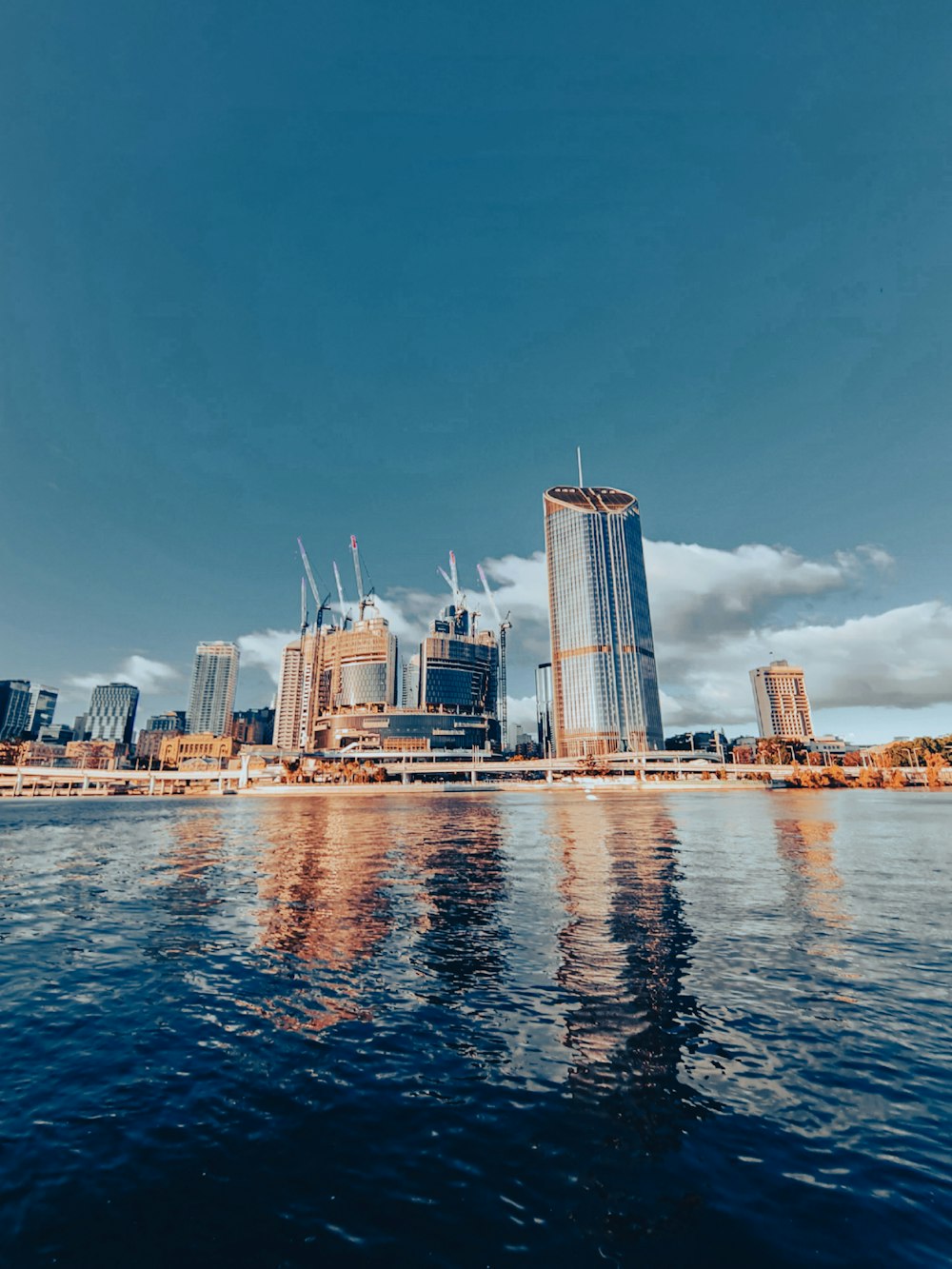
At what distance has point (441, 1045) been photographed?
17031 millimetres

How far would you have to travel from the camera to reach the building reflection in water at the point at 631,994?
14.3m

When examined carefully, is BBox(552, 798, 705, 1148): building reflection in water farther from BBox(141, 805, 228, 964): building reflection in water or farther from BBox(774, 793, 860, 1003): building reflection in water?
BBox(141, 805, 228, 964): building reflection in water

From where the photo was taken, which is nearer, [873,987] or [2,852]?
[873,987]

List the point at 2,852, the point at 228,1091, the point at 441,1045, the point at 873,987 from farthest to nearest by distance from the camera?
the point at 2,852, the point at 873,987, the point at 441,1045, the point at 228,1091

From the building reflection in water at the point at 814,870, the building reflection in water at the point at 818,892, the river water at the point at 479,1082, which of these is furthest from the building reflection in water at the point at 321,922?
the building reflection in water at the point at 814,870

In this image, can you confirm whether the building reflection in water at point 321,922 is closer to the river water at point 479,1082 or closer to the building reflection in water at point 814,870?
the river water at point 479,1082

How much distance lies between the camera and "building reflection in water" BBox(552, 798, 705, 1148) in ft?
46.8

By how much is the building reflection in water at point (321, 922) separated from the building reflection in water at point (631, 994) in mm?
7880

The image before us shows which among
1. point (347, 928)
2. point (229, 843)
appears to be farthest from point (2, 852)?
point (347, 928)

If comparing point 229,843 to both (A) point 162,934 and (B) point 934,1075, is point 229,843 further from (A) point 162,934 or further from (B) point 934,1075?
(B) point 934,1075

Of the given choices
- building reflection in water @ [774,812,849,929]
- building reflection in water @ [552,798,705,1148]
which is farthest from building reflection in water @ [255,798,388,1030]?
building reflection in water @ [774,812,849,929]

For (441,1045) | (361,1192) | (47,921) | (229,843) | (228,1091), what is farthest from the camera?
(229,843)

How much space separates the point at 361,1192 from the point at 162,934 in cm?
2344

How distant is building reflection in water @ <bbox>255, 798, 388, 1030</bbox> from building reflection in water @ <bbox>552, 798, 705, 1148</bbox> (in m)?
7.88
